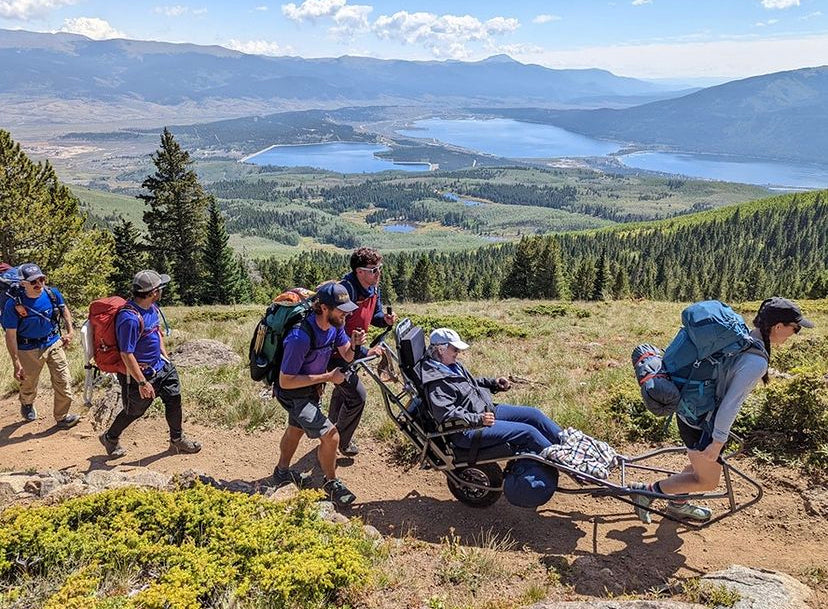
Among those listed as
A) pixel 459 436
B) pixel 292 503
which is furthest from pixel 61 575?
pixel 459 436

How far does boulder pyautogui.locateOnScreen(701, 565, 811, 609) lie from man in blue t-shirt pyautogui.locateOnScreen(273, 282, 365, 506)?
12.0ft

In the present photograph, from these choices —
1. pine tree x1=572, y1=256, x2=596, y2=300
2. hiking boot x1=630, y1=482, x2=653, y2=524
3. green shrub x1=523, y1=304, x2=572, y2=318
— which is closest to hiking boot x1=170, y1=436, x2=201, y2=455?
hiking boot x1=630, y1=482, x2=653, y2=524

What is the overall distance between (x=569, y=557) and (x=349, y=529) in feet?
6.86

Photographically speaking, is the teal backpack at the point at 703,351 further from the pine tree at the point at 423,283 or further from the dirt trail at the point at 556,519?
the pine tree at the point at 423,283

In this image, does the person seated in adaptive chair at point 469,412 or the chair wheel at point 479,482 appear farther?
the chair wheel at point 479,482

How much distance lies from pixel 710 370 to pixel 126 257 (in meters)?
36.5

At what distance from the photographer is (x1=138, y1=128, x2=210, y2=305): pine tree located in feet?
103

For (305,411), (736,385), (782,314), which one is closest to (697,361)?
(736,385)

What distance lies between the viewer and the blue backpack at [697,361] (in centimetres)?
441

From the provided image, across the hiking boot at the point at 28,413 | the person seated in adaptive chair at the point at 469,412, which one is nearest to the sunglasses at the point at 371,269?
the person seated in adaptive chair at the point at 469,412

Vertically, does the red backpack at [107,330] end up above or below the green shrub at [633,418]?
above

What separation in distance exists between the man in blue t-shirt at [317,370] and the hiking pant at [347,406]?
72 centimetres

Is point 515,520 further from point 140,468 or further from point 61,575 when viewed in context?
point 140,468

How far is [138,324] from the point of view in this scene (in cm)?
608
